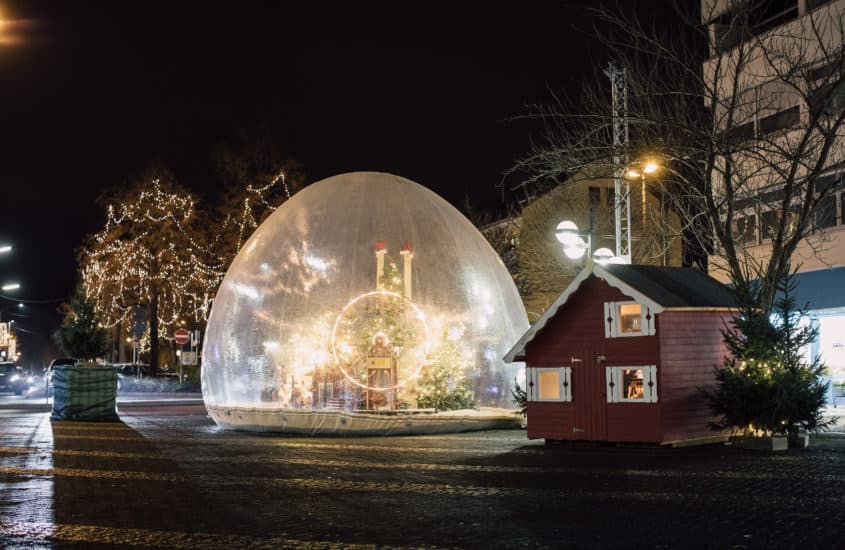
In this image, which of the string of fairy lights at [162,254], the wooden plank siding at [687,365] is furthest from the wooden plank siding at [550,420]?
the string of fairy lights at [162,254]

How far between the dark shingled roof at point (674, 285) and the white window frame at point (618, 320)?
0.36 metres

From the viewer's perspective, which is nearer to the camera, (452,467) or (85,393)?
(452,467)

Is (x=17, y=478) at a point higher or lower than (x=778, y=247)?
lower

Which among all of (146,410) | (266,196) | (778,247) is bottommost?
(146,410)

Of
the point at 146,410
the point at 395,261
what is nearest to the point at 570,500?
the point at 395,261

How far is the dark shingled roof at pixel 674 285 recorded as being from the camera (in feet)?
55.0

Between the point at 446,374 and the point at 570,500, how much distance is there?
1127 centimetres

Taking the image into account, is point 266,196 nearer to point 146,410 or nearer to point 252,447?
point 146,410

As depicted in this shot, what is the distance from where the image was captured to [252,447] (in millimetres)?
16781

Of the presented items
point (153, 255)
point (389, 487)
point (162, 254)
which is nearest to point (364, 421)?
point (389, 487)

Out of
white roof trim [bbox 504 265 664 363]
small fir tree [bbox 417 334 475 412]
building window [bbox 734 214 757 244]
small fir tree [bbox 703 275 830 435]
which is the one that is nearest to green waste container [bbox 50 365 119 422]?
small fir tree [bbox 417 334 475 412]

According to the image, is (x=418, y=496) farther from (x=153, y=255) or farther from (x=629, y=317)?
(x=153, y=255)

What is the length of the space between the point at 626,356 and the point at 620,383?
491mm

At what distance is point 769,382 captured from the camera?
16094mm
